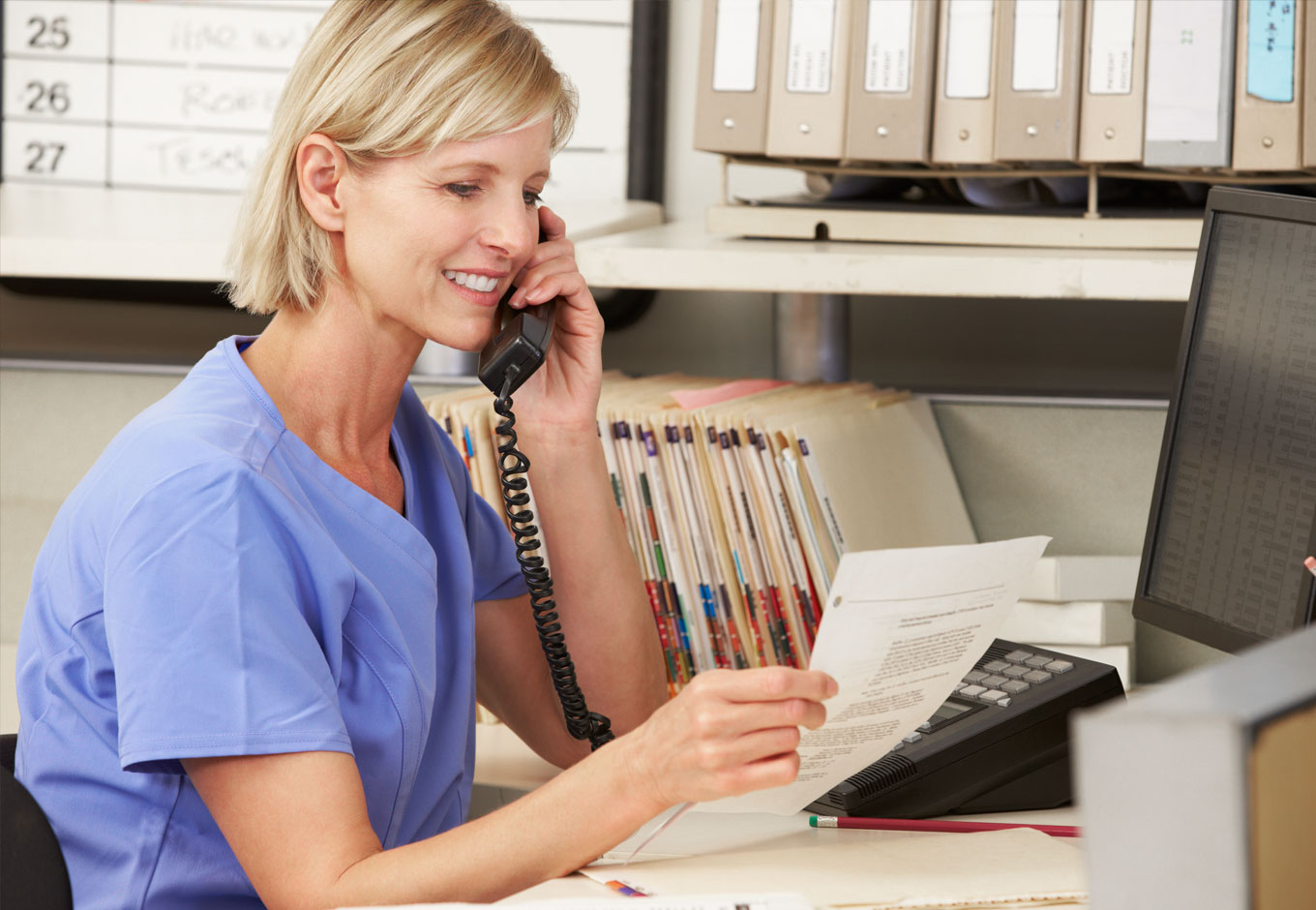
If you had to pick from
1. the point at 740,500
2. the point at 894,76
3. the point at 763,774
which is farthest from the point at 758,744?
the point at 894,76

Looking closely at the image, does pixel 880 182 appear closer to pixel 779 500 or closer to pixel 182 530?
pixel 779 500

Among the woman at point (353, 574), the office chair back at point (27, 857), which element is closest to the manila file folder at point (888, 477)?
the woman at point (353, 574)

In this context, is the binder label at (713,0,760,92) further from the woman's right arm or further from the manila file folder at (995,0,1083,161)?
the woman's right arm

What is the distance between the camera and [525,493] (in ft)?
4.20

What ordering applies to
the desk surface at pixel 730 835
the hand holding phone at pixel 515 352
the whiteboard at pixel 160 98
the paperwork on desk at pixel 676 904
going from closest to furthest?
the paperwork on desk at pixel 676 904 → the desk surface at pixel 730 835 → the hand holding phone at pixel 515 352 → the whiteboard at pixel 160 98

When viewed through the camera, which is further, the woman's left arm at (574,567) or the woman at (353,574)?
the woman's left arm at (574,567)

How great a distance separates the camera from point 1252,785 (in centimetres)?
38

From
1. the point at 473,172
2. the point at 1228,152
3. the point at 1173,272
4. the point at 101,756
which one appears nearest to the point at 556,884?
the point at 101,756

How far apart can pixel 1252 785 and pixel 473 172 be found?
2.68 ft

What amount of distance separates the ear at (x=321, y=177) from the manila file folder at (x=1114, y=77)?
72cm

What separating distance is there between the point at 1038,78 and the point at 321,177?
695 millimetres

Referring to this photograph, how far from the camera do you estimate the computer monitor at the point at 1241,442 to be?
3.29ft

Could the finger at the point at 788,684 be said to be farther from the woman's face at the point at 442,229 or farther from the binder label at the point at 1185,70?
the binder label at the point at 1185,70

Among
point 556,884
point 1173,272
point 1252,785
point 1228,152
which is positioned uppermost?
point 1228,152
